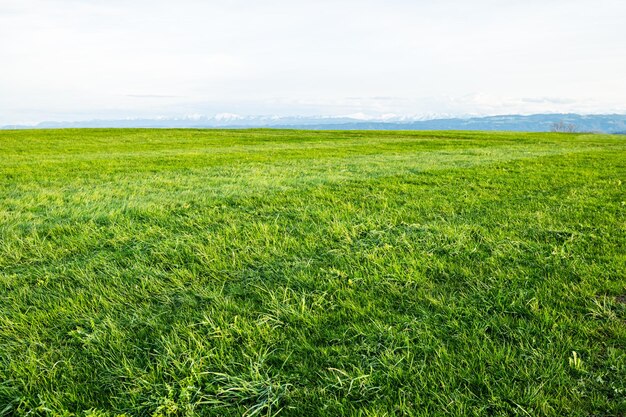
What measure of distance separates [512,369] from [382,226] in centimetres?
377

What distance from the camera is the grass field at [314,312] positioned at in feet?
8.53

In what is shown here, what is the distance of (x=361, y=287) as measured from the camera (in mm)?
4117

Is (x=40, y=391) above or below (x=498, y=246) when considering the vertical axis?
below

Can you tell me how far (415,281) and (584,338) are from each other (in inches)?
63.0

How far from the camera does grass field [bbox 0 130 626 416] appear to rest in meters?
2.60

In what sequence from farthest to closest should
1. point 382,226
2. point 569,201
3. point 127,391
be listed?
point 569,201 < point 382,226 < point 127,391

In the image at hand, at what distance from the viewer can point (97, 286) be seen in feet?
13.8

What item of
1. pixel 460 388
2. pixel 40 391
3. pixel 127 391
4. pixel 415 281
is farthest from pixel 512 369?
pixel 40 391

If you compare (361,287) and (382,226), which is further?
(382,226)

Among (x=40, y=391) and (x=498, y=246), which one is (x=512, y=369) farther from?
(x=40, y=391)

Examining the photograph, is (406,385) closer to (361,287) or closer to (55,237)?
(361,287)

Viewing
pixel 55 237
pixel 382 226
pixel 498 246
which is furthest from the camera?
pixel 382 226

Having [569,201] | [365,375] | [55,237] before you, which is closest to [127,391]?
[365,375]

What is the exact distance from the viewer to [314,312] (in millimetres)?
3615
